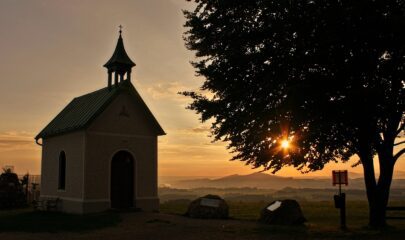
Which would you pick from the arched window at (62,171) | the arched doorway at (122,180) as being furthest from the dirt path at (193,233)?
the arched window at (62,171)

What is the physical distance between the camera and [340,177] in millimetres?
18234

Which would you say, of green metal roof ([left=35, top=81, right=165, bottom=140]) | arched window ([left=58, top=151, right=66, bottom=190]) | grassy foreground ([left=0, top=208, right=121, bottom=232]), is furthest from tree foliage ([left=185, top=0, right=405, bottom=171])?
arched window ([left=58, top=151, right=66, bottom=190])

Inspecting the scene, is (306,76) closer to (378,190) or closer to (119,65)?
(378,190)

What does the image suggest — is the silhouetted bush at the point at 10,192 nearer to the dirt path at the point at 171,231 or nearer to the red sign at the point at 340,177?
the dirt path at the point at 171,231

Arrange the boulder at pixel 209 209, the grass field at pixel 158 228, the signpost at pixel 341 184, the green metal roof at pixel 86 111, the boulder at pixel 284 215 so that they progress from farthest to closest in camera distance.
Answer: the green metal roof at pixel 86 111
the boulder at pixel 209 209
the boulder at pixel 284 215
the signpost at pixel 341 184
the grass field at pixel 158 228

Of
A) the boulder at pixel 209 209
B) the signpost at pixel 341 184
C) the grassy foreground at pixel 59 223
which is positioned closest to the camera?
the signpost at pixel 341 184

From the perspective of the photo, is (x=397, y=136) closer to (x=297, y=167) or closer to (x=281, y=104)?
(x=297, y=167)

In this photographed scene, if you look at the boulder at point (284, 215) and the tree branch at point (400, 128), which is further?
the boulder at point (284, 215)

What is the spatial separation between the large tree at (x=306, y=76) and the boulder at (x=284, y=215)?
207cm

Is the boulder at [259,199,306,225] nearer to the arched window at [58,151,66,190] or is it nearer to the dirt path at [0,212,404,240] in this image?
the dirt path at [0,212,404,240]

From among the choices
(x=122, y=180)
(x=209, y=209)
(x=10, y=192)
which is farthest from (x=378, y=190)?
(x=10, y=192)

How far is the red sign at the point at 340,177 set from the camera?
1809 centimetres

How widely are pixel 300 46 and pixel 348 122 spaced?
12.0 ft

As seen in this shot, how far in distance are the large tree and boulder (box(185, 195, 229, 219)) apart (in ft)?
13.0
